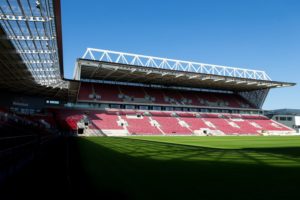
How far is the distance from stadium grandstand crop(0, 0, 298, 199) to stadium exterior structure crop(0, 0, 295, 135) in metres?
0.09

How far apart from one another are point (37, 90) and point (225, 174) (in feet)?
144

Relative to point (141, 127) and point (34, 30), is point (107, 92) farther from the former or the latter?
point (34, 30)

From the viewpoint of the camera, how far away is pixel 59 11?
54.1 ft

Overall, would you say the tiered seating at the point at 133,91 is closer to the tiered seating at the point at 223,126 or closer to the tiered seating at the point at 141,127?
the tiered seating at the point at 141,127

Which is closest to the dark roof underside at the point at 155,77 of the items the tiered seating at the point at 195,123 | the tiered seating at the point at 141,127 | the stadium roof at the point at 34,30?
the tiered seating at the point at 195,123

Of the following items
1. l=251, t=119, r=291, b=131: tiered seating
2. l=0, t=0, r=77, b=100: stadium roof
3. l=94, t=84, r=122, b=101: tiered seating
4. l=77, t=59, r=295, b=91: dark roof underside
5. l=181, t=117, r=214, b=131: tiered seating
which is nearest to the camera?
l=0, t=0, r=77, b=100: stadium roof

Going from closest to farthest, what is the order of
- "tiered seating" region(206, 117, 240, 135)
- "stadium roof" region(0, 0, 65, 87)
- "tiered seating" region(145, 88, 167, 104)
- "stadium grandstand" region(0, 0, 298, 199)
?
"stadium roof" region(0, 0, 65, 87) < "stadium grandstand" region(0, 0, 298, 199) < "tiered seating" region(206, 117, 240, 135) < "tiered seating" region(145, 88, 167, 104)

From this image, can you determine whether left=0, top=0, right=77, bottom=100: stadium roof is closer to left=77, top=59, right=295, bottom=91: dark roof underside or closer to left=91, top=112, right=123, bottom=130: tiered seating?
left=77, top=59, right=295, bottom=91: dark roof underside

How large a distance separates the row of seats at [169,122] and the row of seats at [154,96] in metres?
3.12

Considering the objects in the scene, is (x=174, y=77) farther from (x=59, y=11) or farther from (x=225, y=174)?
(x=225, y=174)

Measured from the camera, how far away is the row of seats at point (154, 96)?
55.1m

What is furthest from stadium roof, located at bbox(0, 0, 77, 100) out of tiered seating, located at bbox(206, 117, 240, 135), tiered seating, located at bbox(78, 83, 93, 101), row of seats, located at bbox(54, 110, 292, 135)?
tiered seating, located at bbox(206, 117, 240, 135)

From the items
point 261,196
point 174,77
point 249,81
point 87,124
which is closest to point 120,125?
point 87,124

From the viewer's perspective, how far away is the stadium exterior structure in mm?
33562
